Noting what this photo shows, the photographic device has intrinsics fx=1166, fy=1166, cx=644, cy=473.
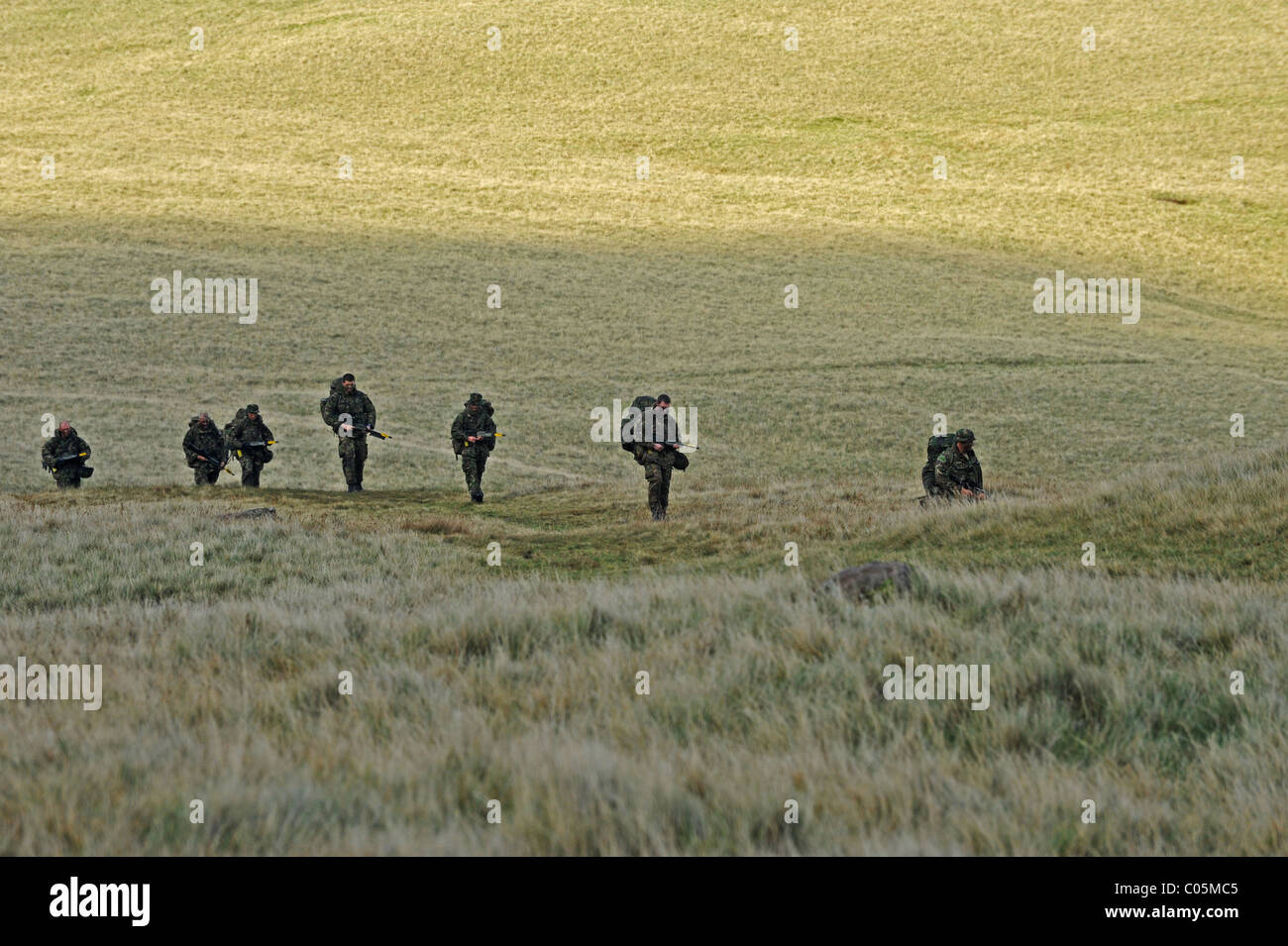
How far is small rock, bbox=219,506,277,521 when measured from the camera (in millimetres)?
16231

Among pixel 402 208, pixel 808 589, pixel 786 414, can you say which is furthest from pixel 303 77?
pixel 808 589

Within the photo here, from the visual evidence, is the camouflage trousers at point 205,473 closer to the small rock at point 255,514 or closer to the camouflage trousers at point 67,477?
the camouflage trousers at point 67,477

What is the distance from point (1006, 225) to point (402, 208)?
32.0 meters

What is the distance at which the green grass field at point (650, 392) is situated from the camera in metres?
4.57

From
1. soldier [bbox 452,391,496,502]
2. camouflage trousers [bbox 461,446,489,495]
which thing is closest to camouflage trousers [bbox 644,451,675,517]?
soldier [bbox 452,391,496,502]

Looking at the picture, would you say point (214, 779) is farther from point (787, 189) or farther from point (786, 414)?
point (787, 189)

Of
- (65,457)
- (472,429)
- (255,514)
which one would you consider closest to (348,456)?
(472,429)

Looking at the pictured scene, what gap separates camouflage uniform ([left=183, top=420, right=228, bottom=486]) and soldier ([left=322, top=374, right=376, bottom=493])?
2.51 m

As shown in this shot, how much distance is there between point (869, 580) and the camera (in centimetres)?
838

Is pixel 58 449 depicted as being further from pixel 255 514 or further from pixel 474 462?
pixel 474 462

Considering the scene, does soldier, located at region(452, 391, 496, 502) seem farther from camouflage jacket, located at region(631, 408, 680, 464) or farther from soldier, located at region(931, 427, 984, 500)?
soldier, located at region(931, 427, 984, 500)

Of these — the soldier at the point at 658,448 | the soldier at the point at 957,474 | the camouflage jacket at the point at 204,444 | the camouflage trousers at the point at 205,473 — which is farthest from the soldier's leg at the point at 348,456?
the soldier at the point at 957,474
